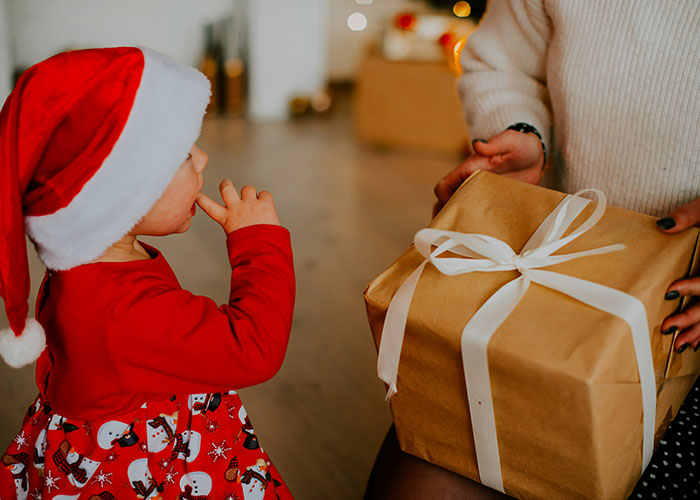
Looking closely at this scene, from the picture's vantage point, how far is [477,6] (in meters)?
3.23

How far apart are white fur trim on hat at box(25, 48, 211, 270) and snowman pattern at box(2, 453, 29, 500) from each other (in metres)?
0.29

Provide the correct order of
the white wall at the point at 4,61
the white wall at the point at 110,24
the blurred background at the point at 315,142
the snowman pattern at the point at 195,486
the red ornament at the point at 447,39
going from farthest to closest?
the white wall at the point at 110,24, the red ornament at the point at 447,39, the white wall at the point at 4,61, the blurred background at the point at 315,142, the snowman pattern at the point at 195,486

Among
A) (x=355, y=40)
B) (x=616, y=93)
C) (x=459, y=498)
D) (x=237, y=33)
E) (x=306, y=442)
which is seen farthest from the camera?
(x=355, y=40)

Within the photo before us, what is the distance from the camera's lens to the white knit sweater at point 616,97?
872 millimetres

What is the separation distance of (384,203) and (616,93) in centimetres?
190

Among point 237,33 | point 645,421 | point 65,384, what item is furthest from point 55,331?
point 237,33

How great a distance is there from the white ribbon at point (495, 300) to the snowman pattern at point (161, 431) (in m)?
0.27

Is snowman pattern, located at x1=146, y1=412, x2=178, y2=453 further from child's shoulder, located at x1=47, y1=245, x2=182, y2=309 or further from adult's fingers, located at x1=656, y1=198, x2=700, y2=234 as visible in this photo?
adult's fingers, located at x1=656, y1=198, x2=700, y2=234

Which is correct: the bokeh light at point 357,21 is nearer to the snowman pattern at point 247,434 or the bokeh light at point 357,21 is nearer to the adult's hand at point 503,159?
the adult's hand at point 503,159

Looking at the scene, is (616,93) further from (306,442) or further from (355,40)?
(355,40)

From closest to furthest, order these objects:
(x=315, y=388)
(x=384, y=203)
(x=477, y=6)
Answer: (x=315, y=388) < (x=384, y=203) < (x=477, y=6)

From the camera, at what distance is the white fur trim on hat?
0.72 m

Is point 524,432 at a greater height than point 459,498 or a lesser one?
greater

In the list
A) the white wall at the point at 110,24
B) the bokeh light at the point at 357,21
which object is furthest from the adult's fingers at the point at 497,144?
the bokeh light at the point at 357,21
